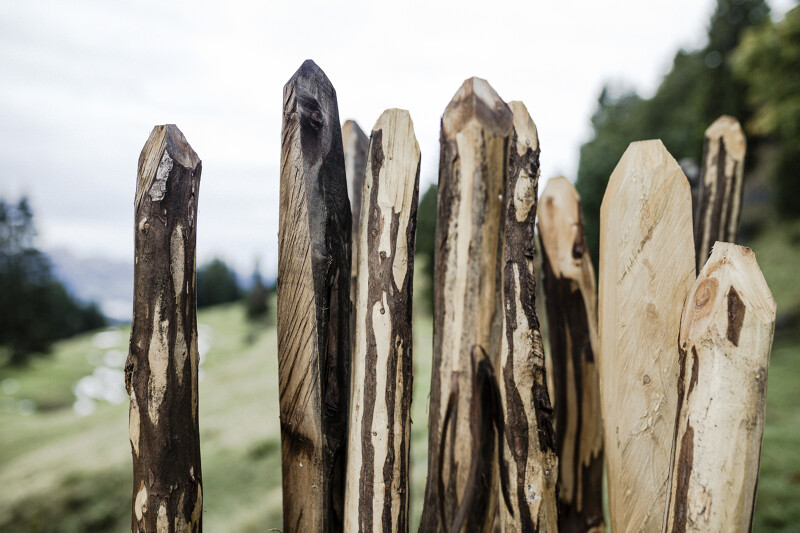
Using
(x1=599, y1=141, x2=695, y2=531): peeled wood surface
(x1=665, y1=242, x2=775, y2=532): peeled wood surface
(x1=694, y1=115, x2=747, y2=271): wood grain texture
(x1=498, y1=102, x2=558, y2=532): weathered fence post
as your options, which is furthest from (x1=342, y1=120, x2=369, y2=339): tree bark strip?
(x1=694, y1=115, x2=747, y2=271): wood grain texture

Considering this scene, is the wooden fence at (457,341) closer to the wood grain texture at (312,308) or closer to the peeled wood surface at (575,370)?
the wood grain texture at (312,308)

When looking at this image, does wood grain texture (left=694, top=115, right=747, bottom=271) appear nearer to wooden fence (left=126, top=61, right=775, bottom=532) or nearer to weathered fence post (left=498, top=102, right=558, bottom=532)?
wooden fence (left=126, top=61, right=775, bottom=532)

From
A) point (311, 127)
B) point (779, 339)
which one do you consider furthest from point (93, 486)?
point (779, 339)

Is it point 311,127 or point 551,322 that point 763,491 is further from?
point 311,127

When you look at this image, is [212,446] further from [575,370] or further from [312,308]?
[575,370]

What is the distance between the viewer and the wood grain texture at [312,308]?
142 cm

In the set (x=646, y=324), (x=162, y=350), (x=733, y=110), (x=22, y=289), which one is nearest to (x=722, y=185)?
(x=646, y=324)

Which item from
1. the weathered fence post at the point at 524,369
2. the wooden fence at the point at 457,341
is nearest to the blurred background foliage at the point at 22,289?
the wooden fence at the point at 457,341

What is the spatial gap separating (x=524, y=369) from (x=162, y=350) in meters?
1.11

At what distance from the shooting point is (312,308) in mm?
1412

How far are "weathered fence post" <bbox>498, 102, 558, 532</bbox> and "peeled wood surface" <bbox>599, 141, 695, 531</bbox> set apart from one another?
24 centimetres

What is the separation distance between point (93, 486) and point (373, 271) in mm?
4302

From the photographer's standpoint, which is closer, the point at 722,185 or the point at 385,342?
the point at 385,342

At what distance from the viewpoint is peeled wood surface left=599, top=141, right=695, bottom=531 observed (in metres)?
1.44
